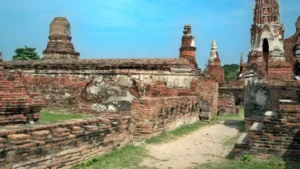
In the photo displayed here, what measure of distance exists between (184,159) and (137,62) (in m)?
5.44

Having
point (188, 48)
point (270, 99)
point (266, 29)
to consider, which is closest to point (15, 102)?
point (270, 99)

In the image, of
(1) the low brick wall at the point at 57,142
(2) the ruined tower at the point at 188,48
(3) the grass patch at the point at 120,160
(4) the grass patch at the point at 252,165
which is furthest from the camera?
(2) the ruined tower at the point at 188,48

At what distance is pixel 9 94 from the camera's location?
6117 millimetres

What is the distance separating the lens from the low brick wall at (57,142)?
433 cm

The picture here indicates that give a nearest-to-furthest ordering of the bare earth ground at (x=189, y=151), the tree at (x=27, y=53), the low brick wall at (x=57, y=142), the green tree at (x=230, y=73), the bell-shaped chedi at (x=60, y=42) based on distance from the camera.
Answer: the low brick wall at (x=57, y=142) < the bare earth ground at (x=189, y=151) < the bell-shaped chedi at (x=60, y=42) < the tree at (x=27, y=53) < the green tree at (x=230, y=73)

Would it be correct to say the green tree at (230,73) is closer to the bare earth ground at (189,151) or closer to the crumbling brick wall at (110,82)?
the crumbling brick wall at (110,82)

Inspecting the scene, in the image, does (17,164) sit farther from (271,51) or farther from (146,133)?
(271,51)

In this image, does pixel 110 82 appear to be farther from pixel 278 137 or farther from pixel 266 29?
pixel 266 29

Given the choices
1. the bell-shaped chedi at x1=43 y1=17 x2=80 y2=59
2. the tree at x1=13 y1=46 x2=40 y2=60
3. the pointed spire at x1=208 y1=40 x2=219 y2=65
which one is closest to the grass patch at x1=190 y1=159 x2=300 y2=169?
the bell-shaped chedi at x1=43 y1=17 x2=80 y2=59

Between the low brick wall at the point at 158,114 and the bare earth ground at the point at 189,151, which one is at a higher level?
the low brick wall at the point at 158,114

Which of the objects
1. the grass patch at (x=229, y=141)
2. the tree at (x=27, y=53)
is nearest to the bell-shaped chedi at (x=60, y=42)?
the grass patch at (x=229, y=141)

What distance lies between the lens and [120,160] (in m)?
5.99

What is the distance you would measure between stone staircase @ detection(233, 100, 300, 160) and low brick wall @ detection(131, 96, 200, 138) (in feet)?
7.56

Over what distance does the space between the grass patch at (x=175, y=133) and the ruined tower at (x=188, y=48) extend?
339cm
